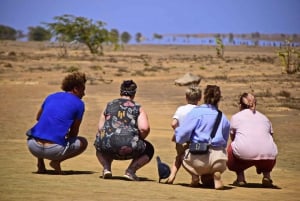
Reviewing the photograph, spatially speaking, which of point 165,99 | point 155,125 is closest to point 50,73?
point 165,99

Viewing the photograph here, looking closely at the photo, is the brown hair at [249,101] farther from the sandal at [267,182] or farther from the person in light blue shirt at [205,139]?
the sandal at [267,182]

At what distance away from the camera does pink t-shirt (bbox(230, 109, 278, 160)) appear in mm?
10477

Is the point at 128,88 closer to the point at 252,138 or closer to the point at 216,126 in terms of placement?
the point at 216,126

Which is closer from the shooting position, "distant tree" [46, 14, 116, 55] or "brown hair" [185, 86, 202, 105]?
"brown hair" [185, 86, 202, 105]

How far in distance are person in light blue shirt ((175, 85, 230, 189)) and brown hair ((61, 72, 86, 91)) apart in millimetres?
1540

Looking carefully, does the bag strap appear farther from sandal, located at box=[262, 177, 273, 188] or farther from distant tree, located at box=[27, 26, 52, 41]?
distant tree, located at box=[27, 26, 52, 41]

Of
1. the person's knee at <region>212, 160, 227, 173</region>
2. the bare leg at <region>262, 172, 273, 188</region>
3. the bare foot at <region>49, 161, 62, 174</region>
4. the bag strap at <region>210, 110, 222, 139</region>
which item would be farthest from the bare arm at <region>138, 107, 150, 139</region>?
the bare leg at <region>262, 172, 273, 188</region>

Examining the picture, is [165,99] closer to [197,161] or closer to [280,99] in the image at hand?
[280,99]

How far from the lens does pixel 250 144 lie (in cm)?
1049

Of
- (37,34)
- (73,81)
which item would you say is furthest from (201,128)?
(37,34)

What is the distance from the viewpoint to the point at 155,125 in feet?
65.9

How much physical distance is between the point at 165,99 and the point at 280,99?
4234mm

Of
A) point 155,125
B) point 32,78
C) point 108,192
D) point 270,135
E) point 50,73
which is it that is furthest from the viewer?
point 50,73

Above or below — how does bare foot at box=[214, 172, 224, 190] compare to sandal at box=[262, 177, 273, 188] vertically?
above
